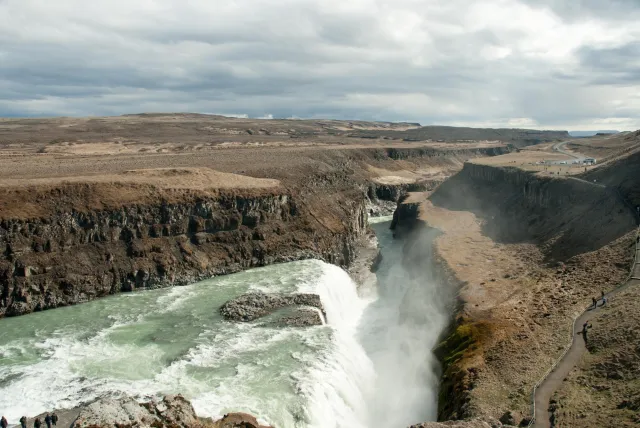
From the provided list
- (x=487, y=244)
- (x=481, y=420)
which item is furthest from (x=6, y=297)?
(x=487, y=244)

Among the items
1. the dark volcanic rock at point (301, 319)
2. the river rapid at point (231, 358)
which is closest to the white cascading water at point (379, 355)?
the river rapid at point (231, 358)

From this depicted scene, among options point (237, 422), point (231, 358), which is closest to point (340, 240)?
point (231, 358)

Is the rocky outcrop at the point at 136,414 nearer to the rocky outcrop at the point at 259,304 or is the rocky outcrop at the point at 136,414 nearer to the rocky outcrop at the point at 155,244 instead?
the rocky outcrop at the point at 259,304

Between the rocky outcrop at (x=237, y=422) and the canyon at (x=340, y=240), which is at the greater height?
the canyon at (x=340, y=240)

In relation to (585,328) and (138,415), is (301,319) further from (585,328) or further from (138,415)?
(138,415)

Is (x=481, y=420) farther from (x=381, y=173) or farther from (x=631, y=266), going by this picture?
(x=381, y=173)

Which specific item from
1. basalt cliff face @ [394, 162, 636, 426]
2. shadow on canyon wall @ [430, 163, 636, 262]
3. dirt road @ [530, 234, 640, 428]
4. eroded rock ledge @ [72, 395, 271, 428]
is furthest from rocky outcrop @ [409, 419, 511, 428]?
shadow on canyon wall @ [430, 163, 636, 262]

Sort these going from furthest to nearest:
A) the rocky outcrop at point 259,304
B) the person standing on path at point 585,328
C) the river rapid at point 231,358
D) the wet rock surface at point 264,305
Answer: the rocky outcrop at point 259,304 → the wet rock surface at point 264,305 → the person standing on path at point 585,328 → the river rapid at point 231,358
